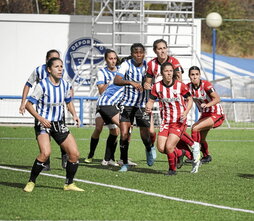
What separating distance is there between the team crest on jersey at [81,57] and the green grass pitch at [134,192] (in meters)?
9.44

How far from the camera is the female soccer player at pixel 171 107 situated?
12195 millimetres

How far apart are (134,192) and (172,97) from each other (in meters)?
2.33

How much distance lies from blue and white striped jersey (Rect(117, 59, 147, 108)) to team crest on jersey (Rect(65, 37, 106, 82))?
39.6 feet

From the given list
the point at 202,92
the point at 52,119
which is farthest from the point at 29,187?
the point at 202,92

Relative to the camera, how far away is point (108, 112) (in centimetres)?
1422

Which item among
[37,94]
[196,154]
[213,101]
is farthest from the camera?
[213,101]

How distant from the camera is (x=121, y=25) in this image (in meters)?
25.5

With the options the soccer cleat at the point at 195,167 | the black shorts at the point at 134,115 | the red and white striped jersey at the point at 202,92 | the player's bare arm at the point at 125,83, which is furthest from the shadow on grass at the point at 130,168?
the red and white striped jersey at the point at 202,92

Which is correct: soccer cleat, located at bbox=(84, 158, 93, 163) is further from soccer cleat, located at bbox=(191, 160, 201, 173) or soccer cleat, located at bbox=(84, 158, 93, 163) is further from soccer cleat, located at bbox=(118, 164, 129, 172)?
soccer cleat, located at bbox=(191, 160, 201, 173)

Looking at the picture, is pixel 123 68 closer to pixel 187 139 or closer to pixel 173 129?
pixel 173 129

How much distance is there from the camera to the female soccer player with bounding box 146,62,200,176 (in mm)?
12195

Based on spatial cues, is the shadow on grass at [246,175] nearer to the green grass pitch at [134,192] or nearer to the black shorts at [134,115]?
the green grass pitch at [134,192]

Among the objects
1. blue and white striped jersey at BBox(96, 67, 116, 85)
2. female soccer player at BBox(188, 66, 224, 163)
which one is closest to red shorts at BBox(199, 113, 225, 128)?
female soccer player at BBox(188, 66, 224, 163)

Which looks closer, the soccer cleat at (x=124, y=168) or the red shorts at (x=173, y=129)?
the red shorts at (x=173, y=129)
